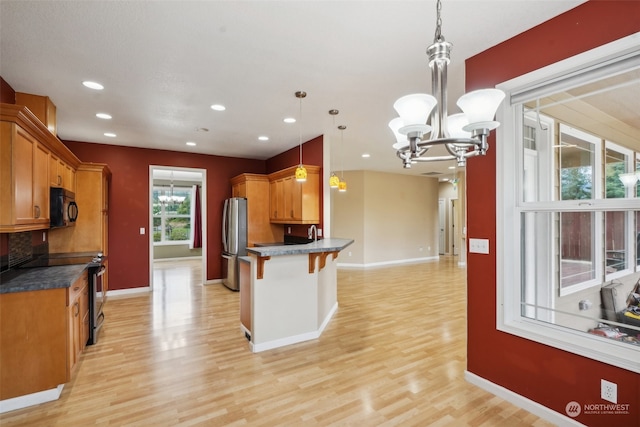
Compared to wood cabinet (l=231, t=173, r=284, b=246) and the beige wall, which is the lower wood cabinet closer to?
wood cabinet (l=231, t=173, r=284, b=246)

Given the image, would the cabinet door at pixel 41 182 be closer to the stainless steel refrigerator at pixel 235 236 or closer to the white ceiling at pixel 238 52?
the white ceiling at pixel 238 52

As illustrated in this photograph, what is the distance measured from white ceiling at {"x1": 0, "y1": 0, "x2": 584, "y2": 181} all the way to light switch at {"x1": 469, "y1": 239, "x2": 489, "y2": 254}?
154 cm

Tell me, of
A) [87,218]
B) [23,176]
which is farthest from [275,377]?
[87,218]

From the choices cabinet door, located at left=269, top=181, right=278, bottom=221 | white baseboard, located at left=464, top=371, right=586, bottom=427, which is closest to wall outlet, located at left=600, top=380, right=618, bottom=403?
white baseboard, located at left=464, top=371, right=586, bottom=427

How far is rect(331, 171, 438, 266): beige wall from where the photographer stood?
8328mm

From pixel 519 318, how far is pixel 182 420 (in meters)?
2.55

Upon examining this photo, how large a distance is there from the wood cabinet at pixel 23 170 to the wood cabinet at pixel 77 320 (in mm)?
665

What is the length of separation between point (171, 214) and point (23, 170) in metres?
8.00

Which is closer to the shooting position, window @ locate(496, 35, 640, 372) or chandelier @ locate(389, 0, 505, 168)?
chandelier @ locate(389, 0, 505, 168)

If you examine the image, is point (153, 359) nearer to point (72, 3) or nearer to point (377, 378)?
point (377, 378)

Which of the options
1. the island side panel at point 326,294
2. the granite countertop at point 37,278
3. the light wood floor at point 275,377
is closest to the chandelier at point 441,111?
the light wood floor at point 275,377

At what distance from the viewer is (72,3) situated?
188 centimetres

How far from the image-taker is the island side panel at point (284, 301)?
315 cm

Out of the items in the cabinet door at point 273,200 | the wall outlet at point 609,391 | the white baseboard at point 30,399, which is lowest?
the white baseboard at point 30,399
